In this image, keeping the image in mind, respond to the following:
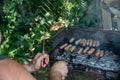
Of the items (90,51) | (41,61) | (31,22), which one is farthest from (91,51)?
(31,22)

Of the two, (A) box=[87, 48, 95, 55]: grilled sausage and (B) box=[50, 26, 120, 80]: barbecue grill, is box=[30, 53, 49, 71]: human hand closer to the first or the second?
(B) box=[50, 26, 120, 80]: barbecue grill

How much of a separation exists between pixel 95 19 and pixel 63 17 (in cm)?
130

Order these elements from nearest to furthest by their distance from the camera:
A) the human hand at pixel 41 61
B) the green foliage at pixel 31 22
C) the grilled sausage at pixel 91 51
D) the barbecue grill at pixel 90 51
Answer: the human hand at pixel 41 61 < the barbecue grill at pixel 90 51 < the grilled sausage at pixel 91 51 < the green foliage at pixel 31 22

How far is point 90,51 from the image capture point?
496 cm

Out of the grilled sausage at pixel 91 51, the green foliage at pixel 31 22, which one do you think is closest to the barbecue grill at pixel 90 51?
the grilled sausage at pixel 91 51

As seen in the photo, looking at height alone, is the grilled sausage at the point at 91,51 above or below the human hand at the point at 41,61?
below

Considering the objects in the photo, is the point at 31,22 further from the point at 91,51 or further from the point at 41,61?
the point at 41,61

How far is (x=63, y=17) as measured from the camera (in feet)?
26.0

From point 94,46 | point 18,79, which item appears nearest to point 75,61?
point 94,46

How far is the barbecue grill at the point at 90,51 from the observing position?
176 inches

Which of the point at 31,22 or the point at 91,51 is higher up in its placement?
the point at 31,22

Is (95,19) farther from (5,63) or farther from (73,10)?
(5,63)

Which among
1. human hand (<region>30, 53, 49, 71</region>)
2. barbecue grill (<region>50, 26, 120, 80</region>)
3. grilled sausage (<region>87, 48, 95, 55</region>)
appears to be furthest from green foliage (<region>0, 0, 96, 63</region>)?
human hand (<region>30, 53, 49, 71</region>)

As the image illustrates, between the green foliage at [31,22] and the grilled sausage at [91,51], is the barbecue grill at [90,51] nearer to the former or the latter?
the grilled sausage at [91,51]
